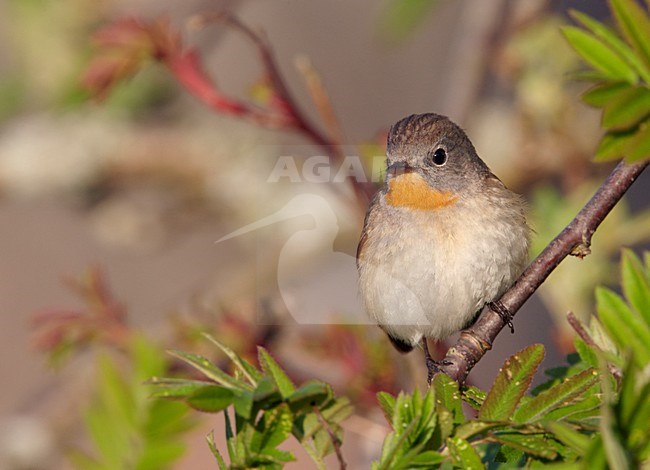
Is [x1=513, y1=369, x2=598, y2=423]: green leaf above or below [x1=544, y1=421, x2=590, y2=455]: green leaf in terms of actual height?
above

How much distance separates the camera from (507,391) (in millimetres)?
1260

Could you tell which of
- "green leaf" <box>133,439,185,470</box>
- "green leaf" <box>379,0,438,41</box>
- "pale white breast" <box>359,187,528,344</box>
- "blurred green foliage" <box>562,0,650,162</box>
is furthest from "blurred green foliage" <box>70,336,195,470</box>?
"green leaf" <box>379,0,438,41</box>

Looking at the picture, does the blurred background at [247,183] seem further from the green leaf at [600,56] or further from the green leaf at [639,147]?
the green leaf at [639,147]

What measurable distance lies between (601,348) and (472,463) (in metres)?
0.41

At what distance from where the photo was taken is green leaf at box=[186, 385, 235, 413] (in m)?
1.14

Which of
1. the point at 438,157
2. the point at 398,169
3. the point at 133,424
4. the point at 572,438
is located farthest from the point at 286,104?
the point at 572,438

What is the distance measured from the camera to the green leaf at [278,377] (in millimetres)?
1222

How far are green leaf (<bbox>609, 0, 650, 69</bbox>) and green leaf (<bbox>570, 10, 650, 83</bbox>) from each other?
0.05 feet

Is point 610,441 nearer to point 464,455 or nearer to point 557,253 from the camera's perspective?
point 464,455

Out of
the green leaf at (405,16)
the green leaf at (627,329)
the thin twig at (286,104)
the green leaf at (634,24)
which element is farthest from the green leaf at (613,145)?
the green leaf at (405,16)

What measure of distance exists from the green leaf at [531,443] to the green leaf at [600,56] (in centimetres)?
49

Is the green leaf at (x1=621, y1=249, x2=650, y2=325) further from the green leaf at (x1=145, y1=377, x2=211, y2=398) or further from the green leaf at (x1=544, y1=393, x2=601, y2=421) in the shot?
the green leaf at (x1=145, y1=377, x2=211, y2=398)

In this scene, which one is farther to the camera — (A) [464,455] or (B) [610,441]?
(A) [464,455]

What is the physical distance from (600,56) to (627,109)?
12 centimetres
